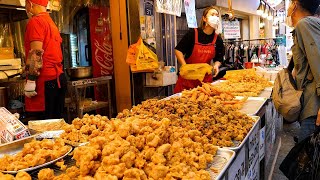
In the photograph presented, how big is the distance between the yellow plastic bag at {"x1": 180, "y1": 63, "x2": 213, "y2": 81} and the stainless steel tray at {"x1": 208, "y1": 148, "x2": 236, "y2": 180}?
273cm

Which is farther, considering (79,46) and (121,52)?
(79,46)

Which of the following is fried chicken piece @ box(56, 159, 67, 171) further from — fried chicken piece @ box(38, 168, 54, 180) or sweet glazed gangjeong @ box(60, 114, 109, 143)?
sweet glazed gangjeong @ box(60, 114, 109, 143)

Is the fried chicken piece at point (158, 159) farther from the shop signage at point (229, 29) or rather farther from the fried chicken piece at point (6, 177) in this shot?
the shop signage at point (229, 29)

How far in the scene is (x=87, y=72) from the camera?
5.55 m

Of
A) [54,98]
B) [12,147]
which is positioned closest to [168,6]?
[54,98]

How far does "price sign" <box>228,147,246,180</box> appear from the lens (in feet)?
5.59

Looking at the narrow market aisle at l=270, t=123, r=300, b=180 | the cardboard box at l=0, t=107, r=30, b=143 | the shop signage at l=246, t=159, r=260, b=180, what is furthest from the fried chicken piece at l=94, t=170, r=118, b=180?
the narrow market aisle at l=270, t=123, r=300, b=180

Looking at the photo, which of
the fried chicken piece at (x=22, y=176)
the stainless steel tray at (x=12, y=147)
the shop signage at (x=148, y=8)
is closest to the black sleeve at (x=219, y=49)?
the shop signage at (x=148, y=8)

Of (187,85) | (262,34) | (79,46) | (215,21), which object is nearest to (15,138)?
(187,85)

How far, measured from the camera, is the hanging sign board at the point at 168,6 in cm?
527

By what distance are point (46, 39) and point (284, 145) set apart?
4.10 meters

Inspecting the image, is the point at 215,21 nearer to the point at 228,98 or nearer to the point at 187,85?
the point at 187,85

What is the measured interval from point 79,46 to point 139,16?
2.44 meters

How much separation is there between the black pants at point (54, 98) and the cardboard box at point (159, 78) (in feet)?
5.90
